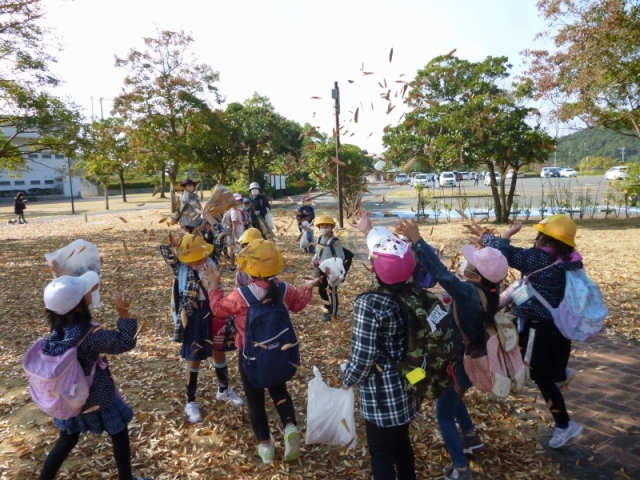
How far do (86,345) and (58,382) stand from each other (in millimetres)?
229

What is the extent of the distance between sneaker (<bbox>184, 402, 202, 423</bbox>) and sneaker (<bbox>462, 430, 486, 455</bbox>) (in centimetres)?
206

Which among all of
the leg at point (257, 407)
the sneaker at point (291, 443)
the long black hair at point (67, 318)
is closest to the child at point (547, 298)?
the sneaker at point (291, 443)

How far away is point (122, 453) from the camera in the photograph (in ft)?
9.14

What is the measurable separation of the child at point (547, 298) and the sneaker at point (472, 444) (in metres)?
0.56

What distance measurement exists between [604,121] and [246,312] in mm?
14499

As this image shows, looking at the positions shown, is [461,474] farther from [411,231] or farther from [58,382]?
[58,382]

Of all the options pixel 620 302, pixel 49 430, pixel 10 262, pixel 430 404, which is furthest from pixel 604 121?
pixel 10 262

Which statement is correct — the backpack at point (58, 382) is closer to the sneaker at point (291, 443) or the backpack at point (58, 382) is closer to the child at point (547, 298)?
the sneaker at point (291, 443)

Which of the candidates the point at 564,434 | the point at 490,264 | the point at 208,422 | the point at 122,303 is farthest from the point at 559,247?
the point at 208,422

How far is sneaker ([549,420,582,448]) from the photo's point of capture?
10.7ft

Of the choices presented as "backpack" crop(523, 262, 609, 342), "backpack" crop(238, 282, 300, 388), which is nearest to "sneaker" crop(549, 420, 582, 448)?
"backpack" crop(523, 262, 609, 342)

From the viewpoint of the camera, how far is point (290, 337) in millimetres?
3008

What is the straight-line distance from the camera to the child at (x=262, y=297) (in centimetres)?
295

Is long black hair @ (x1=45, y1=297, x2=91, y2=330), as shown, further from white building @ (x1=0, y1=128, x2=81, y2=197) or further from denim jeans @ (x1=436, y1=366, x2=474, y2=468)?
white building @ (x1=0, y1=128, x2=81, y2=197)
